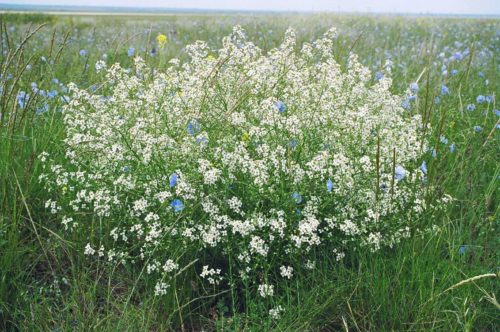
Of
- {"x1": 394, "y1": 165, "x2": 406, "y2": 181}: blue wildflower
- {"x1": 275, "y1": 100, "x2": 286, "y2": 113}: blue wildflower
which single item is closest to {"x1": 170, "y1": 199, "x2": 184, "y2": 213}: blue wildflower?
{"x1": 275, "y1": 100, "x2": 286, "y2": 113}: blue wildflower

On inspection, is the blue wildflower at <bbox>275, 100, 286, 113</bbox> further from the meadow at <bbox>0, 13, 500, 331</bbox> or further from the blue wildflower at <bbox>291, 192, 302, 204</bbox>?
the blue wildflower at <bbox>291, 192, 302, 204</bbox>

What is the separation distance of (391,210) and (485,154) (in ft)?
4.93

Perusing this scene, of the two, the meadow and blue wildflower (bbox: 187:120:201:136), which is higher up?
blue wildflower (bbox: 187:120:201:136)

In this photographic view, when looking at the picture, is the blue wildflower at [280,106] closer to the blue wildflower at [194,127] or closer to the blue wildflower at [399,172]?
the blue wildflower at [194,127]

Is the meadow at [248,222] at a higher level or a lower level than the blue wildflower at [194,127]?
lower

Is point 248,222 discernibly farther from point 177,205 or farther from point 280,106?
point 280,106

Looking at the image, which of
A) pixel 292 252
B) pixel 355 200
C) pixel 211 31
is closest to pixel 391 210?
pixel 355 200

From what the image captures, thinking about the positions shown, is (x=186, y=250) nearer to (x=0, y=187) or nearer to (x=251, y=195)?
(x=251, y=195)

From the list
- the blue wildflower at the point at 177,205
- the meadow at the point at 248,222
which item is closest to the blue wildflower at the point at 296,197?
the meadow at the point at 248,222

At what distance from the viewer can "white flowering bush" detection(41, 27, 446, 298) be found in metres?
2.81

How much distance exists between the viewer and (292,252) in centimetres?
285

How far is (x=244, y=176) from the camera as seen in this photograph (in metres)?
3.01

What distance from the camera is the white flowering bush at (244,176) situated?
2.81 metres

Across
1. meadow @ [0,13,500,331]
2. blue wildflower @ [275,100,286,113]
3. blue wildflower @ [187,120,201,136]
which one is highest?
blue wildflower @ [275,100,286,113]
